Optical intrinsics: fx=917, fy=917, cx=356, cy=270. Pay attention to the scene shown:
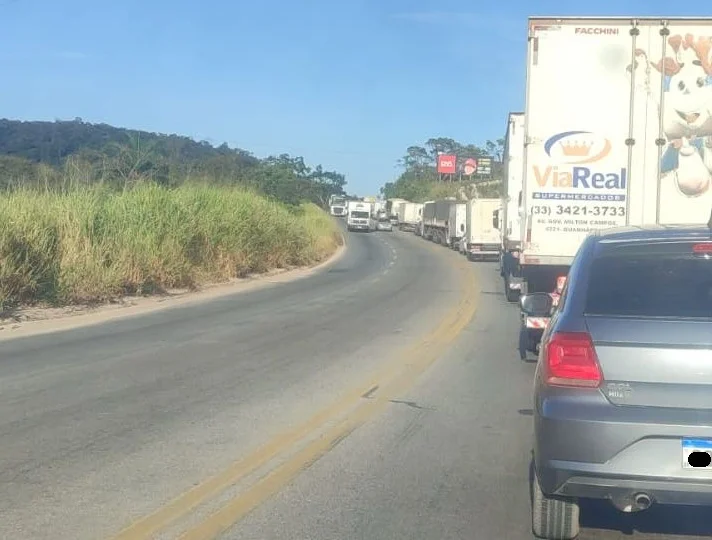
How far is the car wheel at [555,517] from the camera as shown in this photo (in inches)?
195

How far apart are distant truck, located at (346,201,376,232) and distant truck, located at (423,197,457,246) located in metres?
9.51

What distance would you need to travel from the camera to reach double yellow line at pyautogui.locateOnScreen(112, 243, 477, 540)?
17.5ft

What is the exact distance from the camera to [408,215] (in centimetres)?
8775

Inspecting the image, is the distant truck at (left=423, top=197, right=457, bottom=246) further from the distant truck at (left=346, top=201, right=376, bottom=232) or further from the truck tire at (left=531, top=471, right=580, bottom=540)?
the truck tire at (left=531, top=471, right=580, bottom=540)

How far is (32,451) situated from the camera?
6.96 metres

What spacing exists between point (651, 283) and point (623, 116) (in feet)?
23.5

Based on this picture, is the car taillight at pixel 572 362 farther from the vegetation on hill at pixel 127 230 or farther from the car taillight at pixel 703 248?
the vegetation on hill at pixel 127 230

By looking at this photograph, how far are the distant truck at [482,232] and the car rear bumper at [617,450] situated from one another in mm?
36265

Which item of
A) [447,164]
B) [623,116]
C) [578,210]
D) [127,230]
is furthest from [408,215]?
[623,116]

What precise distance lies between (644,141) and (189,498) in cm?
802

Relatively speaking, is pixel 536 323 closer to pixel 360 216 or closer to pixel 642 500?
pixel 642 500

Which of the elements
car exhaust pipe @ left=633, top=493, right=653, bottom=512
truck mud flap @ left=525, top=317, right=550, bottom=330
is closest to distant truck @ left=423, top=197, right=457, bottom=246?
truck mud flap @ left=525, top=317, right=550, bottom=330

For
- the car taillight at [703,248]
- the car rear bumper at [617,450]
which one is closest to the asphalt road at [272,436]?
the car rear bumper at [617,450]

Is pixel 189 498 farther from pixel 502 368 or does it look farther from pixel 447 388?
pixel 502 368
